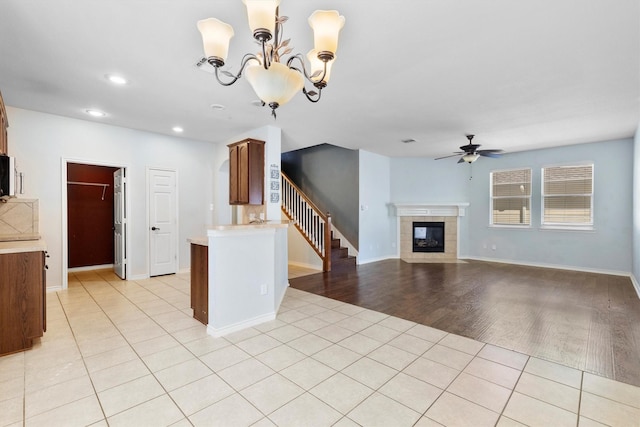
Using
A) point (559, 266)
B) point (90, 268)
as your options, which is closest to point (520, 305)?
point (559, 266)

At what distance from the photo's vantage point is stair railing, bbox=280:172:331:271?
646 cm

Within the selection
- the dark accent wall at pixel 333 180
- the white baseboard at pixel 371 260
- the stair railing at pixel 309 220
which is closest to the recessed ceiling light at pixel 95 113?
the stair railing at pixel 309 220

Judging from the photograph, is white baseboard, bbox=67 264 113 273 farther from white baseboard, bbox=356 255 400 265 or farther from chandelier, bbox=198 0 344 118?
chandelier, bbox=198 0 344 118

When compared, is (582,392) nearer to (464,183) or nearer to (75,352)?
(75,352)

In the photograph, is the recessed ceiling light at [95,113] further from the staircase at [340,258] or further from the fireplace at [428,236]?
the fireplace at [428,236]

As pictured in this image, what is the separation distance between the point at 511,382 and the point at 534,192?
243 inches

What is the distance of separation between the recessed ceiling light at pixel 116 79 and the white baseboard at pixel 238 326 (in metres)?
2.89

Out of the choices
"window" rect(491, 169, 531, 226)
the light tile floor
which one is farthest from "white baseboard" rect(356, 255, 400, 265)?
the light tile floor

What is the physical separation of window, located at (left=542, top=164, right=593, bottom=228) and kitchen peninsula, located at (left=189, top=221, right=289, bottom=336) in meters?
6.60

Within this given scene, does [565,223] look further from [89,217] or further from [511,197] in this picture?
[89,217]

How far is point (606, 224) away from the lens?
6.07 meters

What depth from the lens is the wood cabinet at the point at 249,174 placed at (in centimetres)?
515

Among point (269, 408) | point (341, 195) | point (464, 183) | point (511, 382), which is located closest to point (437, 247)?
point (464, 183)

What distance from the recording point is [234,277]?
3.21m
